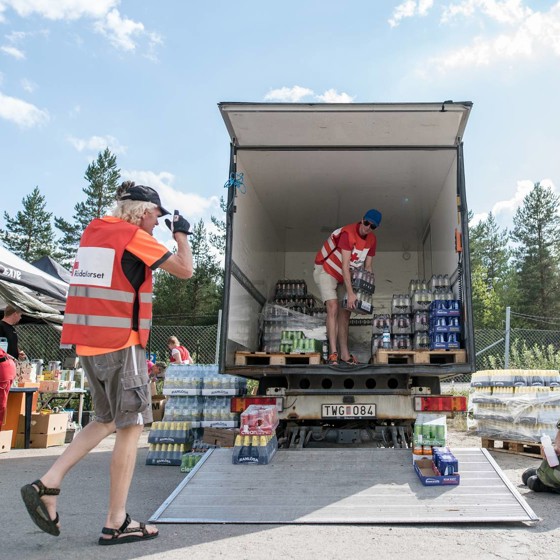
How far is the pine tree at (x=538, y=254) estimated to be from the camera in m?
43.3

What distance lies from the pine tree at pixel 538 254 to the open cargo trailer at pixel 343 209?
38226mm

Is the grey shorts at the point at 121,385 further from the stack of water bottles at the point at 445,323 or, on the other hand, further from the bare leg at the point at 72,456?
the stack of water bottles at the point at 445,323

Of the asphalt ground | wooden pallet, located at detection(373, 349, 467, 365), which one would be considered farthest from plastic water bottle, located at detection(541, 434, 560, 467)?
wooden pallet, located at detection(373, 349, 467, 365)

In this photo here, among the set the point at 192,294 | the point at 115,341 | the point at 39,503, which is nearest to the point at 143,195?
the point at 115,341

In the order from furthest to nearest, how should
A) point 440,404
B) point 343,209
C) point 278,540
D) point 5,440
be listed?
1. point 343,209
2. point 5,440
3. point 440,404
4. point 278,540

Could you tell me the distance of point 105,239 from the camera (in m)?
3.31

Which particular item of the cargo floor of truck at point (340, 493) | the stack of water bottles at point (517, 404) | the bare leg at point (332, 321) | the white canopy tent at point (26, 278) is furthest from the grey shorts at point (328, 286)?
the white canopy tent at point (26, 278)

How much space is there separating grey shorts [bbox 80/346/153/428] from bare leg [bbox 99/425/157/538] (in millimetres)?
66

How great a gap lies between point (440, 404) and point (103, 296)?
359 cm

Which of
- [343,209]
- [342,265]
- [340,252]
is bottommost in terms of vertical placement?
[342,265]

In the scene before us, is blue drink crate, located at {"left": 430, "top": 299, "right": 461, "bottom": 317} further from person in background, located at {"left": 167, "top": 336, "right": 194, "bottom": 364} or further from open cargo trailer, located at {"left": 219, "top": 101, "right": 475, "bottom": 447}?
person in background, located at {"left": 167, "top": 336, "right": 194, "bottom": 364}

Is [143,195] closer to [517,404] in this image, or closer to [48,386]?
[517,404]

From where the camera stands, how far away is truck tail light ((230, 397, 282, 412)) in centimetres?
565

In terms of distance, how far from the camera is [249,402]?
225 inches
